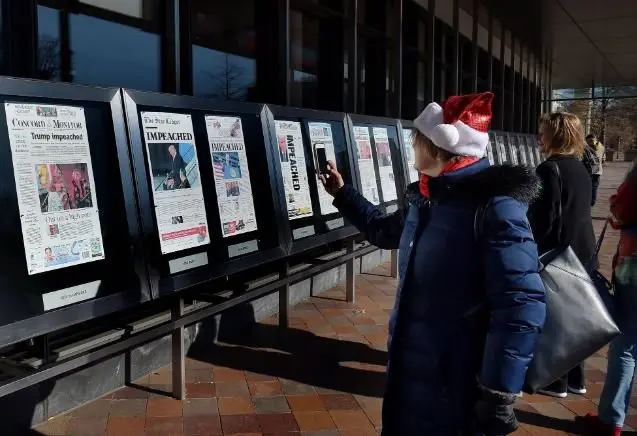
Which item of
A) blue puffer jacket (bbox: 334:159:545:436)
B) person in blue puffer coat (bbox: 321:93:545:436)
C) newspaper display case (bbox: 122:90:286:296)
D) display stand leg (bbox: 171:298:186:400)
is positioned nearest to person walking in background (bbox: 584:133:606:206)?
newspaper display case (bbox: 122:90:286:296)

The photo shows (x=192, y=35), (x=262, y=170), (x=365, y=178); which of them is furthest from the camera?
(x=365, y=178)

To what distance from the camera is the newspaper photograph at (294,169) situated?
4059 millimetres

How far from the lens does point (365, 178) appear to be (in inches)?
205

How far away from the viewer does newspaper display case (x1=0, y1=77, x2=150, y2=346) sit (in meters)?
2.32

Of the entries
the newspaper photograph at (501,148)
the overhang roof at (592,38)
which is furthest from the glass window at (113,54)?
the overhang roof at (592,38)

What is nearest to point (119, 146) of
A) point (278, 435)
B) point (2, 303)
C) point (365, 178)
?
point (2, 303)

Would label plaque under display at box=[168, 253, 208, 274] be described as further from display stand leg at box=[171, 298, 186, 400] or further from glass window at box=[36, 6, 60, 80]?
glass window at box=[36, 6, 60, 80]

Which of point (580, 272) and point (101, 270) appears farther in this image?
point (101, 270)

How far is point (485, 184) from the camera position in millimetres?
1888

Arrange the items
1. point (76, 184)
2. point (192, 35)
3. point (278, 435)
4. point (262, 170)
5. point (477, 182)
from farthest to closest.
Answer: point (192, 35) → point (262, 170) → point (278, 435) → point (76, 184) → point (477, 182)

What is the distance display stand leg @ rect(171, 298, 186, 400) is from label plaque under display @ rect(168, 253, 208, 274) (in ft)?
0.65

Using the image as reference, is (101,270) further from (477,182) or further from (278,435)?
(477,182)

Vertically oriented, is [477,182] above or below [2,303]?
above

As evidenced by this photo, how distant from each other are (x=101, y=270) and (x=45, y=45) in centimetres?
157
